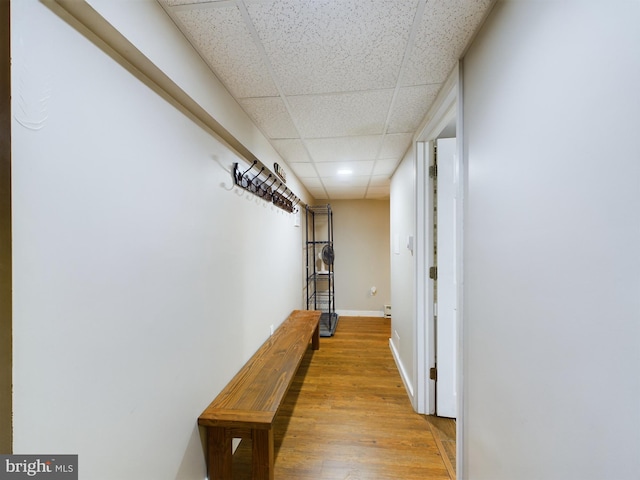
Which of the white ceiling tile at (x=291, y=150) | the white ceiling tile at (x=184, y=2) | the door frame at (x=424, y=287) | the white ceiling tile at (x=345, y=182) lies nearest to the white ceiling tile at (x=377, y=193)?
the white ceiling tile at (x=345, y=182)

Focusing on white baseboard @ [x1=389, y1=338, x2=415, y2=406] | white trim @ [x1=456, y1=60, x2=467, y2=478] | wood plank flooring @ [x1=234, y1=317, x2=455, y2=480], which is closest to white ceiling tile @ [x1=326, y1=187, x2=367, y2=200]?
white baseboard @ [x1=389, y1=338, x2=415, y2=406]

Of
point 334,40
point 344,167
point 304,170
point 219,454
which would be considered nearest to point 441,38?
point 334,40

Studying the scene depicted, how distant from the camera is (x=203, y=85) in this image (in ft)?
3.80

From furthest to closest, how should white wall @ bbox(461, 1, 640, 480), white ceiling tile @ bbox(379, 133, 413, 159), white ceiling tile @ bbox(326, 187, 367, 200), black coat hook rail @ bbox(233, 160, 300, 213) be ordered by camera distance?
white ceiling tile @ bbox(326, 187, 367, 200) → white ceiling tile @ bbox(379, 133, 413, 159) → black coat hook rail @ bbox(233, 160, 300, 213) → white wall @ bbox(461, 1, 640, 480)

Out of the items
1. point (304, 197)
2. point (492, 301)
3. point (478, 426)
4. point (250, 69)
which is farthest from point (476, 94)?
point (304, 197)

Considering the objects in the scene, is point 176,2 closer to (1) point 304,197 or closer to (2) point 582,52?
(2) point 582,52

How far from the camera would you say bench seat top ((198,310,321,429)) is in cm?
121

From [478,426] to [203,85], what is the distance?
1.94m

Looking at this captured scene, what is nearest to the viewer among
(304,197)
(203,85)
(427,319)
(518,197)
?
(518,197)

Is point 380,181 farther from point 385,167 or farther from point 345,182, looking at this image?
point 385,167

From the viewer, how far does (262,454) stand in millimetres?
1250

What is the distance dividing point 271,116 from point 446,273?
1.75 m

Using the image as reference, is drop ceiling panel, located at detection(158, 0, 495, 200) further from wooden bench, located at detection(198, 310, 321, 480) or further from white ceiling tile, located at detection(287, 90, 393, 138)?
wooden bench, located at detection(198, 310, 321, 480)

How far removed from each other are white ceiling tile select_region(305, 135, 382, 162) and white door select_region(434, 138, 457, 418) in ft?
1.85
